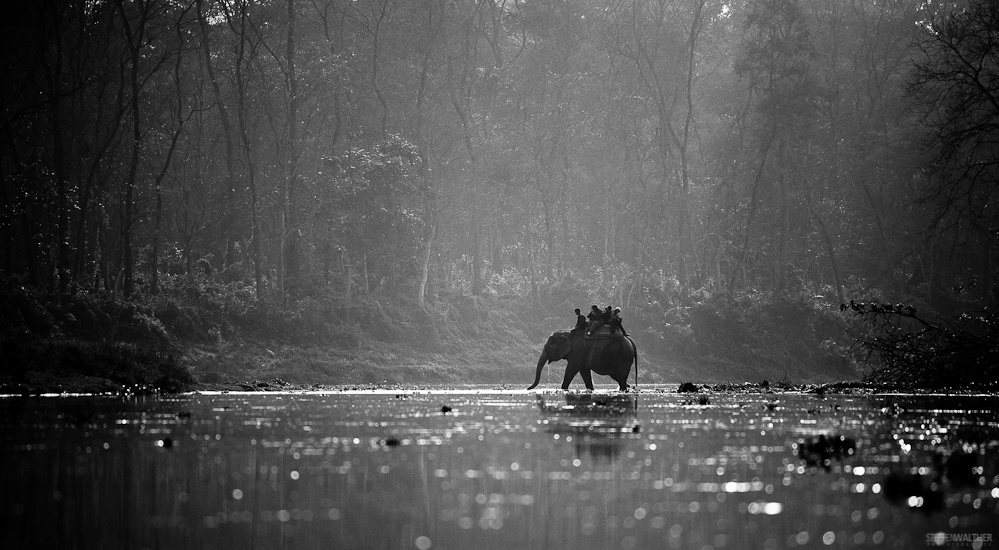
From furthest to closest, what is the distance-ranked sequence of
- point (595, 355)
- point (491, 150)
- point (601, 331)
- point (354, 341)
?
1. point (491, 150)
2. point (354, 341)
3. point (595, 355)
4. point (601, 331)

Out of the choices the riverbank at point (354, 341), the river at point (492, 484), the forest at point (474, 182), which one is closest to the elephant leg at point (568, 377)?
the riverbank at point (354, 341)

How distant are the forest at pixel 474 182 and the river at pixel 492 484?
30.7 metres

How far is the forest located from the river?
3067 cm

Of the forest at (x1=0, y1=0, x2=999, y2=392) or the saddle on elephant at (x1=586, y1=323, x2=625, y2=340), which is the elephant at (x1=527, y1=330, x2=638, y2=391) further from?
the forest at (x1=0, y1=0, x2=999, y2=392)

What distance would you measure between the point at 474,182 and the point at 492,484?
6651cm

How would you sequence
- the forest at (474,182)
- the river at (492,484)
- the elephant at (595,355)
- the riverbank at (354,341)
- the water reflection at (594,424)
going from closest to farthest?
1. the river at (492,484)
2. the water reflection at (594,424)
3. the riverbank at (354,341)
4. the elephant at (595,355)
5. the forest at (474,182)

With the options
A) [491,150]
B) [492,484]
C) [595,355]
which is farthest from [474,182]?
[492,484]

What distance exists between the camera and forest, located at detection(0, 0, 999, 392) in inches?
2256

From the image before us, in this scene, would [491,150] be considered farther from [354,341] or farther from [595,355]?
[595,355]

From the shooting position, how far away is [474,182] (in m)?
77.4

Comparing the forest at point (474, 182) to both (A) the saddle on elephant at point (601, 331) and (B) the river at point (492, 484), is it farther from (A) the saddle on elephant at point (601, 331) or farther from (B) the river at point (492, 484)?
(B) the river at point (492, 484)

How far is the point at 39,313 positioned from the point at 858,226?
52.8m

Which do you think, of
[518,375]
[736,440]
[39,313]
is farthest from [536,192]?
[736,440]

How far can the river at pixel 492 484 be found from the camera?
28.4 ft
